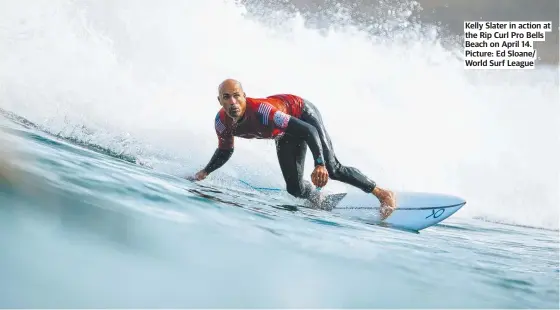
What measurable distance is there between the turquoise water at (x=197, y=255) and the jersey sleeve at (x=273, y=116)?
20.0 inches

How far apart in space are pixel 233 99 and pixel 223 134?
0.94ft

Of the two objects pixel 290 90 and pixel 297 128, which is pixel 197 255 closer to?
pixel 297 128

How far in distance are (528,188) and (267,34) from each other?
2.43m

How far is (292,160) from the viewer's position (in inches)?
120

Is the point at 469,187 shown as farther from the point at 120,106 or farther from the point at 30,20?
Result: the point at 30,20

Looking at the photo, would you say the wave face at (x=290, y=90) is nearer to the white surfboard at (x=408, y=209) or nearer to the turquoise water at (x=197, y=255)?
the white surfboard at (x=408, y=209)

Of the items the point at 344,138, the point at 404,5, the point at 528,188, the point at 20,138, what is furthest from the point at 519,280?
the point at 20,138

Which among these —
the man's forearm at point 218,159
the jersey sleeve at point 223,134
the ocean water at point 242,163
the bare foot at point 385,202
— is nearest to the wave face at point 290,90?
the ocean water at point 242,163

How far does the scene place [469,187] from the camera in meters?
4.30

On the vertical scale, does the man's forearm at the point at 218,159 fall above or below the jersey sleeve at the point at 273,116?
below

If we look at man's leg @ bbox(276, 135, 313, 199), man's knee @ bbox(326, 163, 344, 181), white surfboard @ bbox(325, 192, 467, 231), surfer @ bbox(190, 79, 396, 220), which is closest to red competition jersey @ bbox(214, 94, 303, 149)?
surfer @ bbox(190, 79, 396, 220)

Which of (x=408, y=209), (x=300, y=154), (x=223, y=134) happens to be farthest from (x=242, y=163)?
(x=408, y=209)

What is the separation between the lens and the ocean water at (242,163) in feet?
8.50

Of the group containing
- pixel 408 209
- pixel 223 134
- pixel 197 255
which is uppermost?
pixel 223 134
